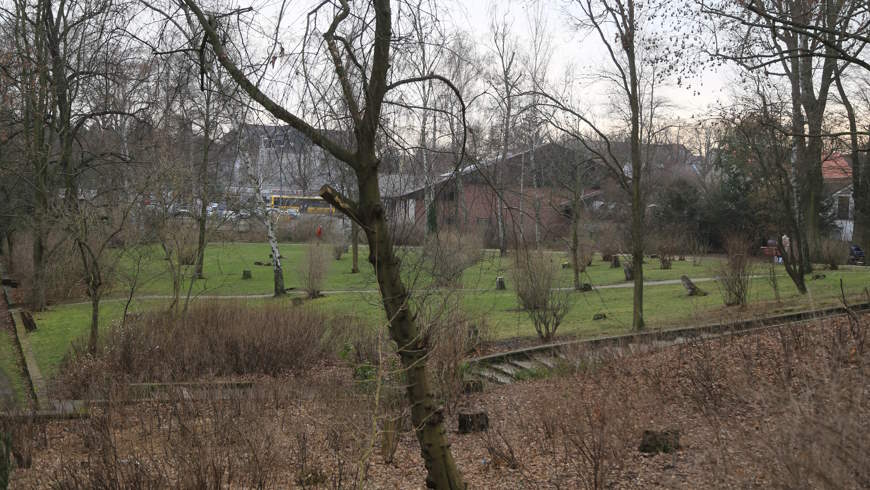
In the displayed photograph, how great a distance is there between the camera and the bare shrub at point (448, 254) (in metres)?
6.35

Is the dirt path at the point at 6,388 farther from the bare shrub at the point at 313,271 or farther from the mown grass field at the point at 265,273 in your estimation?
the bare shrub at the point at 313,271

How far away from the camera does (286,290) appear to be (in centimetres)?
2619

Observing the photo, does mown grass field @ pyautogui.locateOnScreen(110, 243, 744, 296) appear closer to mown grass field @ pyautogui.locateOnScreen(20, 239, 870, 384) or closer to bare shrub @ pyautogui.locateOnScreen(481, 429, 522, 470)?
mown grass field @ pyautogui.locateOnScreen(20, 239, 870, 384)

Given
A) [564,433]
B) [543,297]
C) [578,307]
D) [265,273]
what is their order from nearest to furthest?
[564,433]
[543,297]
[578,307]
[265,273]

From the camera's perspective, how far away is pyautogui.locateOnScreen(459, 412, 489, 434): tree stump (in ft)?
28.0

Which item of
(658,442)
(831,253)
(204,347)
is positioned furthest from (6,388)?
(831,253)

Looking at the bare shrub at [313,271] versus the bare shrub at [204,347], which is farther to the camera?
the bare shrub at [313,271]

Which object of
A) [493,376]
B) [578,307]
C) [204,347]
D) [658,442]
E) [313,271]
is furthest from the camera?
[313,271]

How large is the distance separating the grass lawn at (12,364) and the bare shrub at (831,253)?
2450cm

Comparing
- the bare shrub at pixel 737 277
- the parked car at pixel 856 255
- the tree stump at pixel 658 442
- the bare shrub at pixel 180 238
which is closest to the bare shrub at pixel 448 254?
the tree stump at pixel 658 442

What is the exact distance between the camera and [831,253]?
1035 inches

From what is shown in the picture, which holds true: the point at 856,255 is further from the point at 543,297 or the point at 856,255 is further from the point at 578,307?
the point at 543,297

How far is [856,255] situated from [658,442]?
28.5 metres

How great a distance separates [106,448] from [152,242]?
12.1 metres
